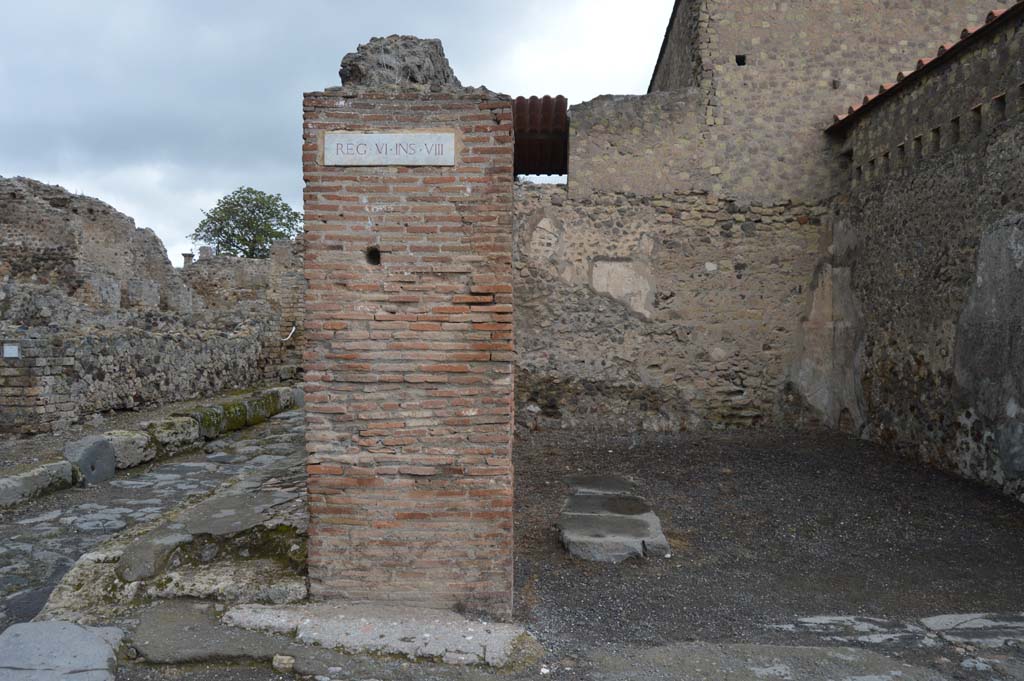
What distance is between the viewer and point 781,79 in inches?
305

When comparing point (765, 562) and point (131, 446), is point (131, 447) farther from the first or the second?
point (765, 562)

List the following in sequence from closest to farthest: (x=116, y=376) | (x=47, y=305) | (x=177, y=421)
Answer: (x=177, y=421) < (x=116, y=376) < (x=47, y=305)

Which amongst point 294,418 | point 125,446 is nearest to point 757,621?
point 125,446

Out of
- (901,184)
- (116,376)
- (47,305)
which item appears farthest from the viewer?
(47,305)

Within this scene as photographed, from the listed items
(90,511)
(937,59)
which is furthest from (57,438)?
(937,59)

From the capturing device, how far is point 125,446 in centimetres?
659

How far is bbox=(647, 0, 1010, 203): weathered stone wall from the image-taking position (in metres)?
7.73

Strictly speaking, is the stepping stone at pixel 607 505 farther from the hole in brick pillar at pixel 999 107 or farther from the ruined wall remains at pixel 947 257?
the hole in brick pillar at pixel 999 107

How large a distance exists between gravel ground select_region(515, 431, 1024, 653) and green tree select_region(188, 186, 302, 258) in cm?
3781

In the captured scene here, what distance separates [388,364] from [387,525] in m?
0.76

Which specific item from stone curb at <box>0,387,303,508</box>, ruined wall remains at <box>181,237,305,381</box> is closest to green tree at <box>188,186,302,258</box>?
ruined wall remains at <box>181,237,305,381</box>

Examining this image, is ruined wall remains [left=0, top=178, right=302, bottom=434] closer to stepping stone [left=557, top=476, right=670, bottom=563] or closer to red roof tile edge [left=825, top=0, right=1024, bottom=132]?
stepping stone [left=557, top=476, right=670, bottom=563]

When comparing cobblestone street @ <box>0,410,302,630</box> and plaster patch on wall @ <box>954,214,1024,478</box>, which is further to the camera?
plaster patch on wall @ <box>954,214,1024,478</box>

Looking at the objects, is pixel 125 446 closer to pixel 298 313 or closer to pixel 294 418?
pixel 294 418
